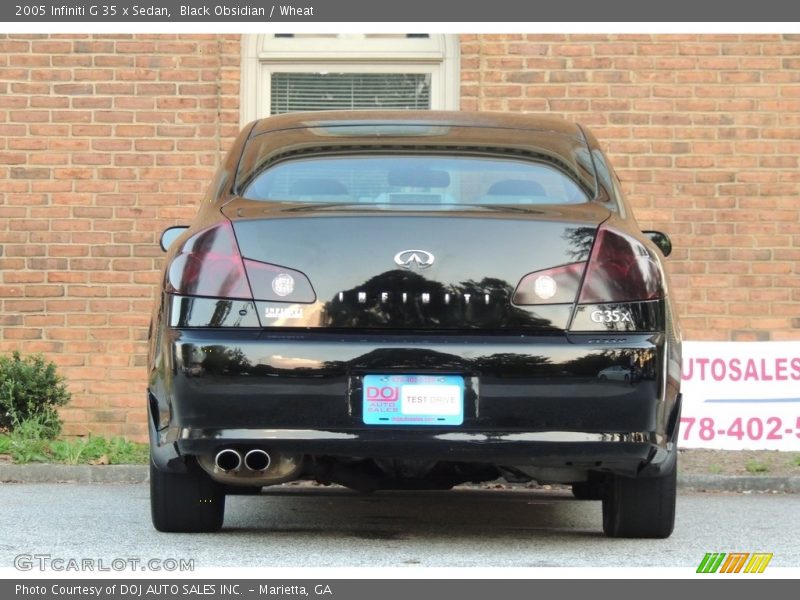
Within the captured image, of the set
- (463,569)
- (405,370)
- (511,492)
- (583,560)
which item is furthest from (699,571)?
(511,492)

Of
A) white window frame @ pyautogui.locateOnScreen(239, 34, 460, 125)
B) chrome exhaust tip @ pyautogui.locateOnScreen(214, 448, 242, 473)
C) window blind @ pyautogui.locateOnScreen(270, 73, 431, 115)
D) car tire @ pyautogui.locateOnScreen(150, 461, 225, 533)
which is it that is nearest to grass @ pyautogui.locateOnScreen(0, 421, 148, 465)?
car tire @ pyautogui.locateOnScreen(150, 461, 225, 533)

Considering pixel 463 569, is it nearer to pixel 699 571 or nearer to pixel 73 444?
pixel 699 571

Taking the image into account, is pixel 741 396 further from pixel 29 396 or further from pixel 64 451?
pixel 29 396

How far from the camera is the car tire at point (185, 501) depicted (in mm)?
5398

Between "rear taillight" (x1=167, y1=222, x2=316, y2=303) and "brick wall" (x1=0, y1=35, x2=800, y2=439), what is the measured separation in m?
5.40

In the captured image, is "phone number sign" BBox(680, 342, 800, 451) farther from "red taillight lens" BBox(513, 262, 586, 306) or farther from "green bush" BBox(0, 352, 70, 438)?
"red taillight lens" BBox(513, 262, 586, 306)

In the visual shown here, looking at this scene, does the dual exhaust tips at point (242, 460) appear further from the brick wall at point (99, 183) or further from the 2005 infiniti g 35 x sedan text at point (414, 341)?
the brick wall at point (99, 183)

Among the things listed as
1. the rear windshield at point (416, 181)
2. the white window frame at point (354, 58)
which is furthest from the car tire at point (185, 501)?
the white window frame at point (354, 58)

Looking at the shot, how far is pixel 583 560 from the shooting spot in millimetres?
4957

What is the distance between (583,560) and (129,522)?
80.8 inches

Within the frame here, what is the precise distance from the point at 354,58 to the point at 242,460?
6.28 m

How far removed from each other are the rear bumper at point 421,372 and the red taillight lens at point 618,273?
0.47ft

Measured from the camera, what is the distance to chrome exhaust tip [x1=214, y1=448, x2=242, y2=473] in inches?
193

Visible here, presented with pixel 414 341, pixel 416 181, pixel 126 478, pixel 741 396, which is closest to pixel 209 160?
pixel 126 478
